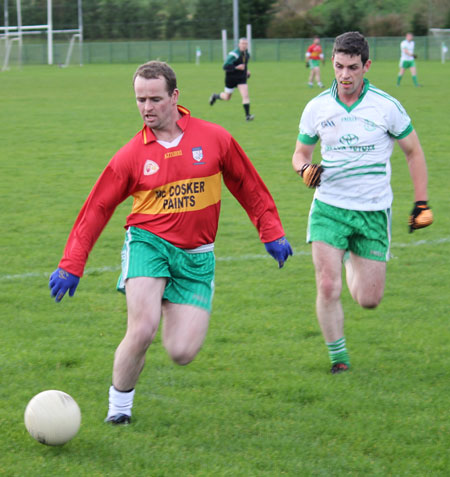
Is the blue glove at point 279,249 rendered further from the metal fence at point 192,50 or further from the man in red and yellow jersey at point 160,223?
the metal fence at point 192,50

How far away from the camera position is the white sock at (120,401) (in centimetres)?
455

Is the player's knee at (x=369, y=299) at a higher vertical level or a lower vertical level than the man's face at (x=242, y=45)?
lower

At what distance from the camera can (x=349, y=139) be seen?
210 inches

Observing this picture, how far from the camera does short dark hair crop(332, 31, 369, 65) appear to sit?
5.14 metres

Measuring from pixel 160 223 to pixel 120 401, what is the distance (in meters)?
1.03

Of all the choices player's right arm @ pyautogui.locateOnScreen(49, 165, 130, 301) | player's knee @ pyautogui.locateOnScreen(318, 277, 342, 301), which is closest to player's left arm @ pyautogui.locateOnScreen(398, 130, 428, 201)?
player's knee @ pyautogui.locateOnScreen(318, 277, 342, 301)

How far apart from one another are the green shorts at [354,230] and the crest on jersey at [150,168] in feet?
4.56

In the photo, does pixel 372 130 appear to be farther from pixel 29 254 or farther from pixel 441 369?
pixel 29 254

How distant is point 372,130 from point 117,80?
34.2 meters

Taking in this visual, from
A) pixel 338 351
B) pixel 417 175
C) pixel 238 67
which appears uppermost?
pixel 238 67

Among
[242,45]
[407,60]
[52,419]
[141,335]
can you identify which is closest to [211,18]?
[407,60]

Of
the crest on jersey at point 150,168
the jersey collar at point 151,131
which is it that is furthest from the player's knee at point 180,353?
the jersey collar at point 151,131

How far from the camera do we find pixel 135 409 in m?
4.84

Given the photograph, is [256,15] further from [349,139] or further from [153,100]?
[153,100]
